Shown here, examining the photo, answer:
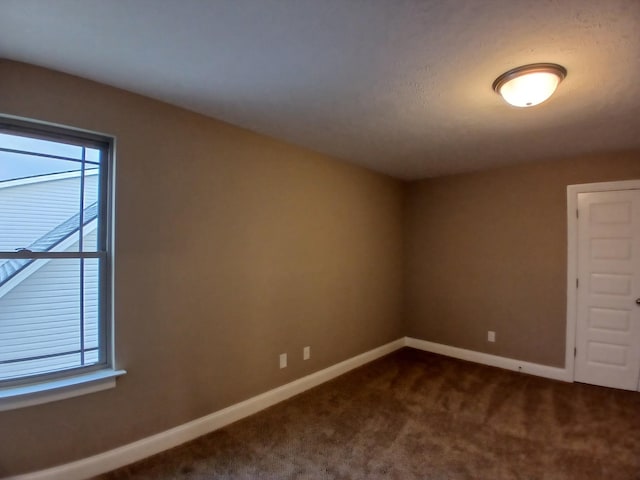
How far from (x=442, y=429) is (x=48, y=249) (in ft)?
9.78

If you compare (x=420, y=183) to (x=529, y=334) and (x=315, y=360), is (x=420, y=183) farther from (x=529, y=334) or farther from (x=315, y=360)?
(x=315, y=360)

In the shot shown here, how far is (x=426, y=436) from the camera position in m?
2.52

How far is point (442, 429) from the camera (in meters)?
2.62

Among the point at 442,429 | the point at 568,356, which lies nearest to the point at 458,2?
the point at 442,429

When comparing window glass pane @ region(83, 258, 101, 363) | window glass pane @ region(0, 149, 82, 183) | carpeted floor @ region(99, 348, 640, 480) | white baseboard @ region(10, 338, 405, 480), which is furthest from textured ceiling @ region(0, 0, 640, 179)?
carpeted floor @ region(99, 348, 640, 480)

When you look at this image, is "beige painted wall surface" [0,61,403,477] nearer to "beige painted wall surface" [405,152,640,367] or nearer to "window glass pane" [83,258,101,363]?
"window glass pane" [83,258,101,363]

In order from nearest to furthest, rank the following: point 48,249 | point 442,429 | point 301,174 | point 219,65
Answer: point 219,65 < point 48,249 < point 442,429 < point 301,174

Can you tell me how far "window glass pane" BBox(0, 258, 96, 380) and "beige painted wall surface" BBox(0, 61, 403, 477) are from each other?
0.23m

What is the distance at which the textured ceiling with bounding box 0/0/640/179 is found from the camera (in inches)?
53.9

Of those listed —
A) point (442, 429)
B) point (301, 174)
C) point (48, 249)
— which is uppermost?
point (301, 174)

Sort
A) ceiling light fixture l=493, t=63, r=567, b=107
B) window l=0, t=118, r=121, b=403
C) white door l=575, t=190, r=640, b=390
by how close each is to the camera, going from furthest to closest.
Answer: white door l=575, t=190, r=640, b=390 < window l=0, t=118, r=121, b=403 < ceiling light fixture l=493, t=63, r=567, b=107

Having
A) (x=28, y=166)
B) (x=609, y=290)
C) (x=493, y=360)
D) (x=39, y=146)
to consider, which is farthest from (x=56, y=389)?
(x=609, y=290)

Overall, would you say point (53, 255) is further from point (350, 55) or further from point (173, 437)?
point (350, 55)

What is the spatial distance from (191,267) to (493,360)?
3.58m
